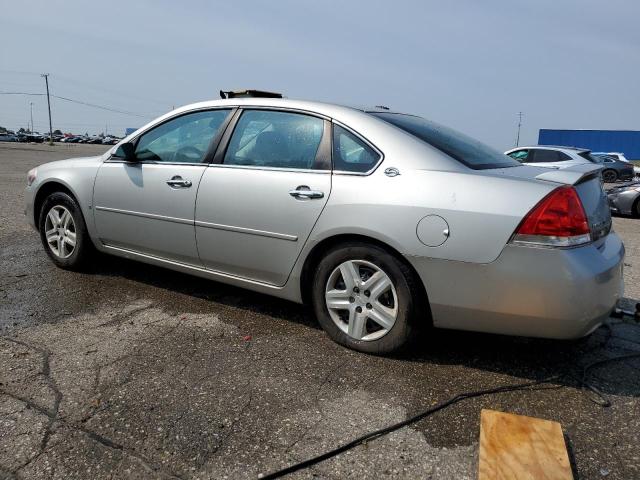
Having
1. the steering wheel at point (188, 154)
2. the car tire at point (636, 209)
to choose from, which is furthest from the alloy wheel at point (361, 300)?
the car tire at point (636, 209)

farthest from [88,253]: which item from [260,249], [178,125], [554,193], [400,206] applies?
[554,193]

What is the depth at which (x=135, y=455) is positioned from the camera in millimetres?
2096

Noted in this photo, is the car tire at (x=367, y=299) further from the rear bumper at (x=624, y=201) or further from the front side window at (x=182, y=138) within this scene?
the rear bumper at (x=624, y=201)

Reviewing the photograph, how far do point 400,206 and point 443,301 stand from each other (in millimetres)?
549

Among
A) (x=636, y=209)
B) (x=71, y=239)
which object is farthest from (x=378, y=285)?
(x=636, y=209)

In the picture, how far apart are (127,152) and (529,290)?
3036 mm

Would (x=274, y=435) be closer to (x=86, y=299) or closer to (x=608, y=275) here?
(x=608, y=275)

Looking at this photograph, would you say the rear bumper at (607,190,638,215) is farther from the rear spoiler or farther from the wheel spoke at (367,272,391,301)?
the wheel spoke at (367,272,391,301)

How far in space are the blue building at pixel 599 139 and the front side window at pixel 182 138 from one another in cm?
5063

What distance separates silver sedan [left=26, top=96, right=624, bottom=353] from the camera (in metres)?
2.61

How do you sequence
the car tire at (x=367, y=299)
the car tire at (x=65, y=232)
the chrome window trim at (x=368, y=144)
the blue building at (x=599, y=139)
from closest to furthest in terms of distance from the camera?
the car tire at (x=367, y=299) → the chrome window trim at (x=368, y=144) → the car tire at (x=65, y=232) → the blue building at (x=599, y=139)

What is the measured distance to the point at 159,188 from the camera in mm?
3854

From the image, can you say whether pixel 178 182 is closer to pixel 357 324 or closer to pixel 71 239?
pixel 71 239

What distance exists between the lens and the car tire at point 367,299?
2912 millimetres
